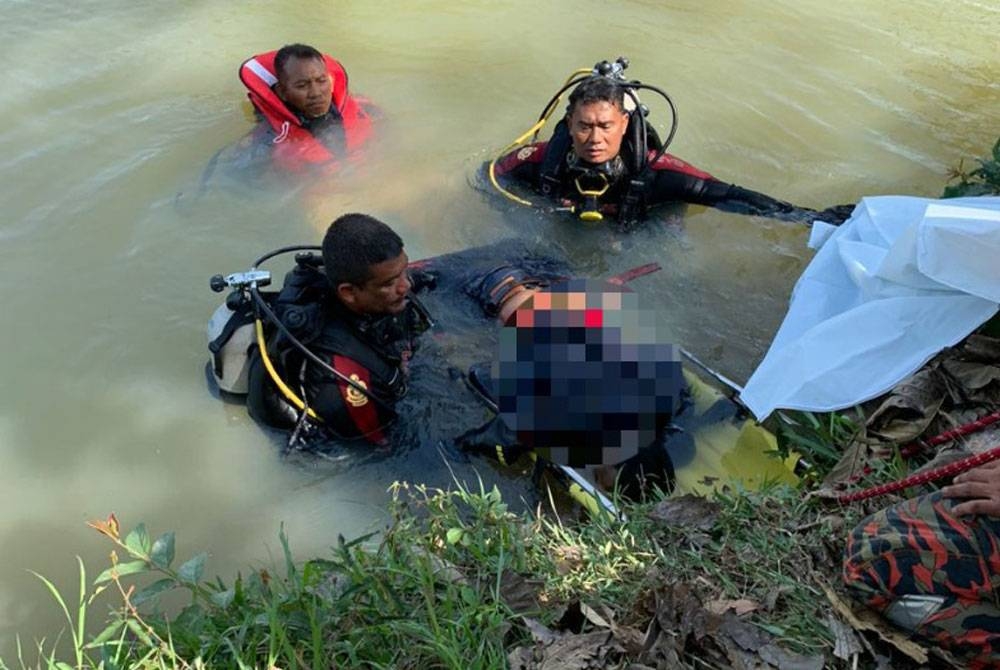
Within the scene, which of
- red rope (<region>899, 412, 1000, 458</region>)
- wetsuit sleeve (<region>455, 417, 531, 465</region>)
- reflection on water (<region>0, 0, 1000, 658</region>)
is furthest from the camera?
reflection on water (<region>0, 0, 1000, 658</region>)

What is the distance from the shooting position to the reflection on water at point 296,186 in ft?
12.2

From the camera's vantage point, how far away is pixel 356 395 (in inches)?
141

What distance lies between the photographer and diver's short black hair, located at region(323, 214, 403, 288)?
11.3ft

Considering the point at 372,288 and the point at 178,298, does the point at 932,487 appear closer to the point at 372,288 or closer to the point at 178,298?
the point at 372,288

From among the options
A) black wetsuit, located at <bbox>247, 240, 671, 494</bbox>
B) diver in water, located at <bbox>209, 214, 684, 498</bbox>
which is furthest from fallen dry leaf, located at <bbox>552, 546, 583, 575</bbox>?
black wetsuit, located at <bbox>247, 240, 671, 494</bbox>

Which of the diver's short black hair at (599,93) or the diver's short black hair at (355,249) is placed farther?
the diver's short black hair at (599,93)

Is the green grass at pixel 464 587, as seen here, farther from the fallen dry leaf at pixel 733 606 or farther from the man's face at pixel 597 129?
the man's face at pixel 597 129

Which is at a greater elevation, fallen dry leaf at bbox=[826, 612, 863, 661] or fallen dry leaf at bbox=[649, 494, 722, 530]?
fallen dry leaf at bbox=[826, 612, 863, 661]

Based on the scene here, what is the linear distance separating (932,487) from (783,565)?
0.53m

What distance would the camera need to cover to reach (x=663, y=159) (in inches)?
198

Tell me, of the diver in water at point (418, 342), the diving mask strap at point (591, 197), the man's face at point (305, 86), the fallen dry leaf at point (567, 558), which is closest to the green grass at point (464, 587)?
the fallen dry leaf at point (567, 558)

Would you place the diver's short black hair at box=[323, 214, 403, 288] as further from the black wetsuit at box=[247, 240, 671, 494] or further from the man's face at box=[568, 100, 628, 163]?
the man's face at box=[568, 100, 628, 163]

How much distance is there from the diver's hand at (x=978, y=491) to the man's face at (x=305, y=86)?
4.77m

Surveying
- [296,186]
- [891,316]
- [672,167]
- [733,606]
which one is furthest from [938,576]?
[296,186]
